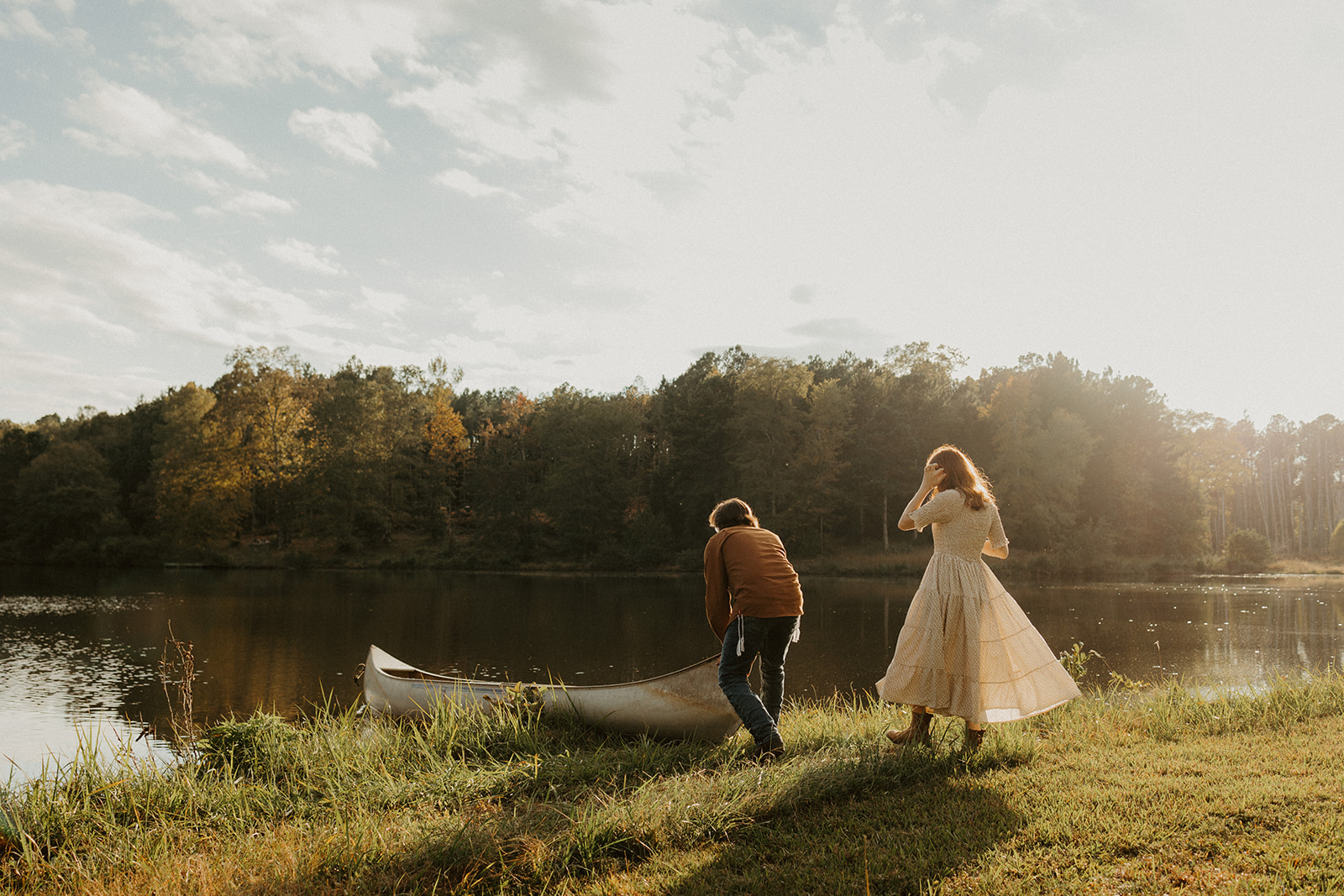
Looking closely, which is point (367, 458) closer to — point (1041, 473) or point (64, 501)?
point (64, 501)

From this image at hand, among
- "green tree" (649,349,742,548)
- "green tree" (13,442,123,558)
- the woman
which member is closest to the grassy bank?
the woman

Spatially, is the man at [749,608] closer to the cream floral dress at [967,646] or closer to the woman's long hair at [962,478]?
the cream floral dress at [967,646]

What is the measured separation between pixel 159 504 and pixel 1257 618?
48.0 meters

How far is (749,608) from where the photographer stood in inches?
A: 196

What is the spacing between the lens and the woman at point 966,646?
184 inches

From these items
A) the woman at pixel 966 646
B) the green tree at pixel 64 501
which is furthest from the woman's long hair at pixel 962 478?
the green tree at pixel 64 501

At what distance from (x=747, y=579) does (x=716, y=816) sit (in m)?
1.63

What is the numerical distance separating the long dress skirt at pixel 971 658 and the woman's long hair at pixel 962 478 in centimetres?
38

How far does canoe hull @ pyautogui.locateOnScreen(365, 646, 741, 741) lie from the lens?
5238 millimetres

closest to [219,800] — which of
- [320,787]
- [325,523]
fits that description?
[320,787]

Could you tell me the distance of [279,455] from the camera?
144 ft

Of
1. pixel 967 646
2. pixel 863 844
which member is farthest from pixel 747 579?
pixel 863 844

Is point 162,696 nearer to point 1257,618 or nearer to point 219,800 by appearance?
point 219,800

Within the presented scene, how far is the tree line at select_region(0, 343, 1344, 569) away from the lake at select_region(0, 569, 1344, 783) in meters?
8.78
